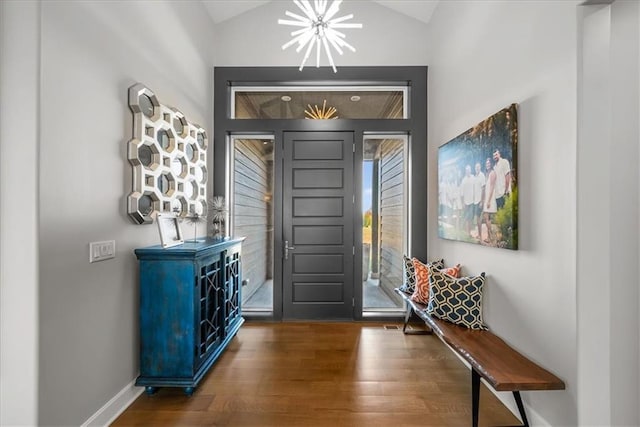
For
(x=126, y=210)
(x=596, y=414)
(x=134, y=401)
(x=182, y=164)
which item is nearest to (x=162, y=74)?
(x=182, y=164)

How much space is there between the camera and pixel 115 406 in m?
1.93

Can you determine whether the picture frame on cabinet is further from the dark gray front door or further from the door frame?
the dark gray front door

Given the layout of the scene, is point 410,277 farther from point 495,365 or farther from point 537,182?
point 537,182

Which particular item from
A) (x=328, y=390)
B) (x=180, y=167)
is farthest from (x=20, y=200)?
(x=328, y=390)

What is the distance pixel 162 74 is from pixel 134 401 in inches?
102

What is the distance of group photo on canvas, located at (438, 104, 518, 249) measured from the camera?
1948 millimetres

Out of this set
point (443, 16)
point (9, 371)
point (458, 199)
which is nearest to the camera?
point (9, 371)

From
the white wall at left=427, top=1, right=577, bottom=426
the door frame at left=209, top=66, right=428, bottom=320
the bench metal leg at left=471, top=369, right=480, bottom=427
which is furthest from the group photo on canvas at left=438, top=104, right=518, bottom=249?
the bench metal leg at left=471, top=369, right=480, bottom=427

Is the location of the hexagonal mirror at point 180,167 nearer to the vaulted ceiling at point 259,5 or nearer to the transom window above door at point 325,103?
the transom window above door at point 325,103

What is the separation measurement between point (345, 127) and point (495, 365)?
9.37 ft

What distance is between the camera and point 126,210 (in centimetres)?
204

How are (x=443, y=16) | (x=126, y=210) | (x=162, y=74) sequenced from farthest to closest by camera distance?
(x=443, y=16) < (x=162, y=74) < (x=126, y=210)

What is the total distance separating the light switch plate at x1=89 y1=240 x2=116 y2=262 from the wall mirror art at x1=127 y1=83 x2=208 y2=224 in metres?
0.26

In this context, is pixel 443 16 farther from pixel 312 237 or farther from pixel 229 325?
pixel 229 325
